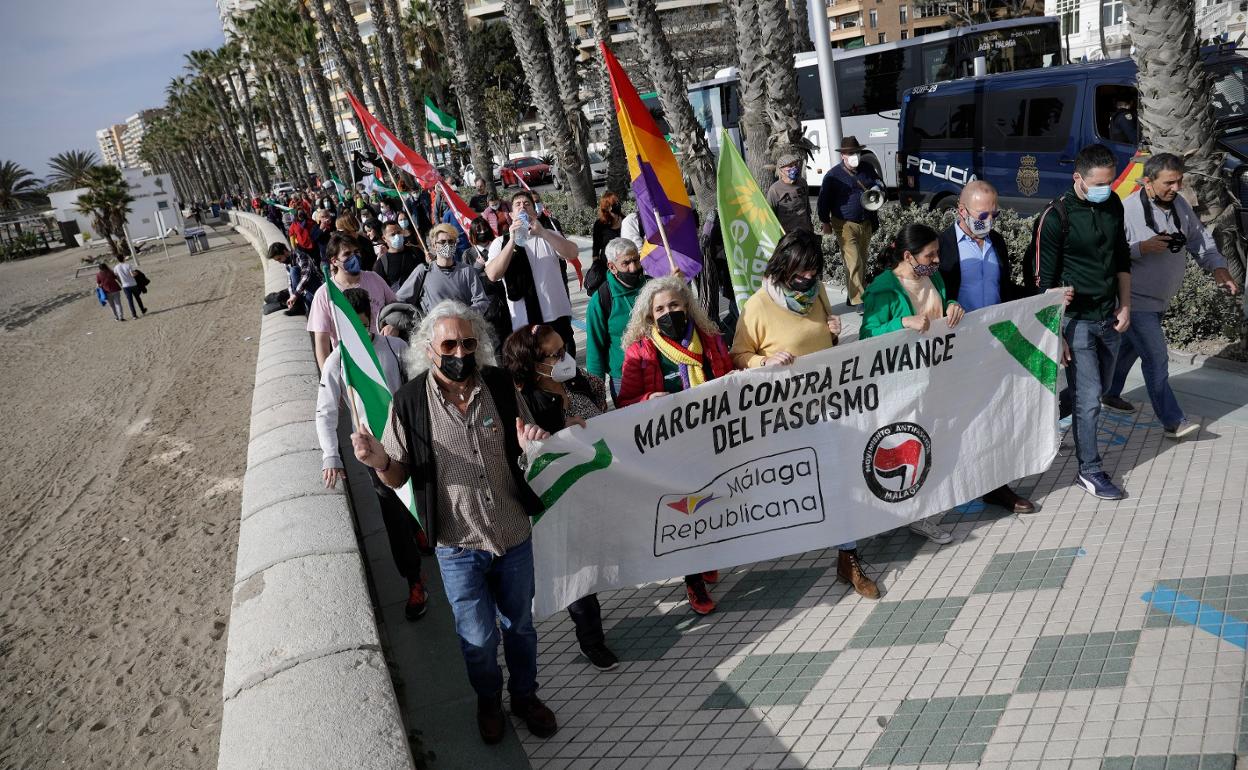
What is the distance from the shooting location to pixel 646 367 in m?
4.22

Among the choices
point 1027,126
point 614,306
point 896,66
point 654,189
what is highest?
point 896,66

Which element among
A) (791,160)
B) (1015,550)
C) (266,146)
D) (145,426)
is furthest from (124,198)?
(266,146)

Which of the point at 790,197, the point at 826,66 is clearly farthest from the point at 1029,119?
the point at 790,197

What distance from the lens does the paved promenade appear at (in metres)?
3.16

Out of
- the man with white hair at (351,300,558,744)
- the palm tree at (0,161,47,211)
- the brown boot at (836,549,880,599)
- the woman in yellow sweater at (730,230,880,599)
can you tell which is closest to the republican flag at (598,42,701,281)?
the woman in yellow sweater at (730,230,880,599)

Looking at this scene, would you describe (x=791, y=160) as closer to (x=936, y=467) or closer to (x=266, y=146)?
(x=936, y=467)

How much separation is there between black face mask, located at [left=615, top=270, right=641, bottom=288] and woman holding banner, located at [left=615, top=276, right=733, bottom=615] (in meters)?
0.59

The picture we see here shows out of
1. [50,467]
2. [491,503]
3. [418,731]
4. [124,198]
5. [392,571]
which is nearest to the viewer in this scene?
[491,503]

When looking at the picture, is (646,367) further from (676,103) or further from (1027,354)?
(676,103)

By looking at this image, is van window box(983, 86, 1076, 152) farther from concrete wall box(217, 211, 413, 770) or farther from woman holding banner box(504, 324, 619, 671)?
concrete wall box(217, 211, 413, 770)

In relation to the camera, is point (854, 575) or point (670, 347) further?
point (854, 575)

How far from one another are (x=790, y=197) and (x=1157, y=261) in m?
3.24

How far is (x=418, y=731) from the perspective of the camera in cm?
379

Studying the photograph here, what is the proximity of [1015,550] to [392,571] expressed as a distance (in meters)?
3.54
